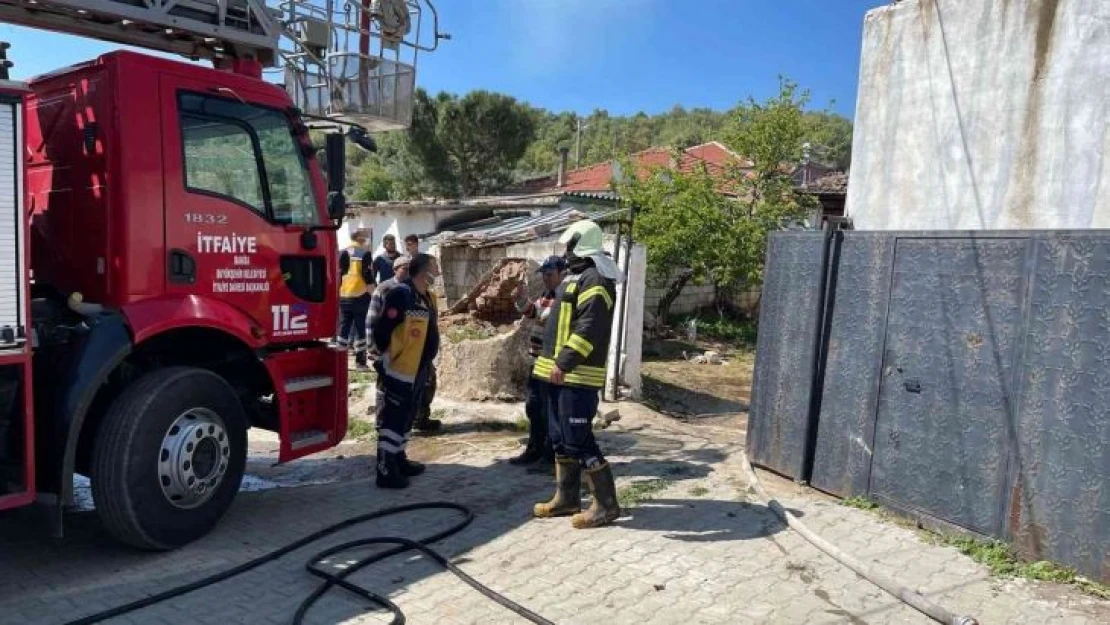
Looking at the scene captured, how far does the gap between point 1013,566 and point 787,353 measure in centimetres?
209

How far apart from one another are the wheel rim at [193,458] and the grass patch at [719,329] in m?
12.3

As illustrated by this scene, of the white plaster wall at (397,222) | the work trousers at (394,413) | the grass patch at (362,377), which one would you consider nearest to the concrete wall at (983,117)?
the work trousers at (394,413)

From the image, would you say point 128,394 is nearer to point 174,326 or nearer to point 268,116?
point 174,326

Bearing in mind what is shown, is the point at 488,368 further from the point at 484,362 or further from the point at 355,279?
the point at 355,279

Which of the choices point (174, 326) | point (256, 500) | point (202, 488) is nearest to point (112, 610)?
point (202, 488)

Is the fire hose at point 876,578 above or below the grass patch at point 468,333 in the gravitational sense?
below

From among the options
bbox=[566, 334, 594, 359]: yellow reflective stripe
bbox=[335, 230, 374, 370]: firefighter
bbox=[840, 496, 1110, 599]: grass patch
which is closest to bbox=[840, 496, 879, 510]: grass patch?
bbox=[840, 496, 1110, 599]: grass patch

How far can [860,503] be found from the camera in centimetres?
523

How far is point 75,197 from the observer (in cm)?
454

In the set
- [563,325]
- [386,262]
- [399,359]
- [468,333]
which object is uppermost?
[386,262]

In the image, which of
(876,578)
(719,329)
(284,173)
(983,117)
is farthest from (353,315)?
(719,329)

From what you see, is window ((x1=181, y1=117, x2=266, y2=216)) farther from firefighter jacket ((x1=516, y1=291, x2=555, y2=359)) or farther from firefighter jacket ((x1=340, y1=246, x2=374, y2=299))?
firefighter jacket ((x1=340, y1=246, x2=374, y2=299))

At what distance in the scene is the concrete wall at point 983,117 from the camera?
17.5 ft

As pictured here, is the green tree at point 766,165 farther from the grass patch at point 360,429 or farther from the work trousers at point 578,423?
the work trousers at point 578,423
